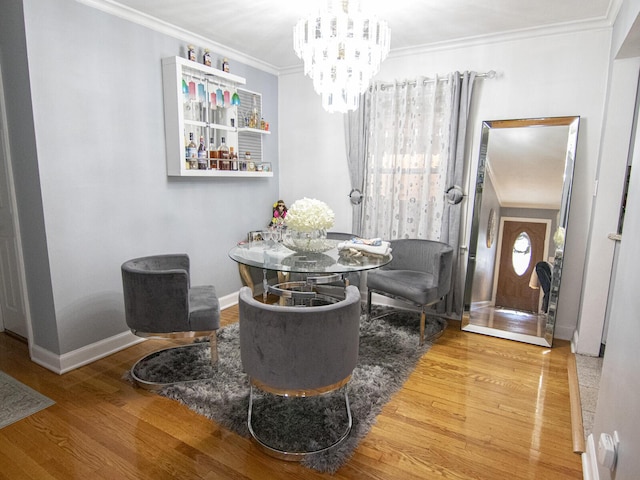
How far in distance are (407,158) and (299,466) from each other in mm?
2813

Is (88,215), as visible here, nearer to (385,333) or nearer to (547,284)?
(385,333)

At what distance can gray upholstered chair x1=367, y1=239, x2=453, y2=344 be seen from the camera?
3158mm

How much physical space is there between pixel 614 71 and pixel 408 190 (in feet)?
5.74

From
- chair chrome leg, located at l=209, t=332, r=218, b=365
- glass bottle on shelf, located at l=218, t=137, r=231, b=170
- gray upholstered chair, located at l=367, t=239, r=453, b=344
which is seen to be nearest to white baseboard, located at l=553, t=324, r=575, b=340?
gray upholstered chair, located at l=367, t=239, r=453, b=344

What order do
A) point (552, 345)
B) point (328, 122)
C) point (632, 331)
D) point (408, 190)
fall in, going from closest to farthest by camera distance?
point (632, 331) < point (552, 345) < point (408, 190) < point (328, 122)

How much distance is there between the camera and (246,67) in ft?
13.0

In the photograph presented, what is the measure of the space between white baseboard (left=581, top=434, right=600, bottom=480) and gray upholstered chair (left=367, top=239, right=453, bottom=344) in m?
1.39

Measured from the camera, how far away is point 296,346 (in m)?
1.81

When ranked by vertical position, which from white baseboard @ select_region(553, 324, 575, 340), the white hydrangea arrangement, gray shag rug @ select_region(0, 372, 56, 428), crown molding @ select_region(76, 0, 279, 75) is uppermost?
crown molding @ select_region(76, 0, 279, 75)

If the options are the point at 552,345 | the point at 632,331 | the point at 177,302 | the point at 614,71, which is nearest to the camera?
the point at 632,331

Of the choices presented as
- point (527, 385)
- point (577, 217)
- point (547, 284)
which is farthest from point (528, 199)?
point (527, 385)

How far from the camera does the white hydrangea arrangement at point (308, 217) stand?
2562mm

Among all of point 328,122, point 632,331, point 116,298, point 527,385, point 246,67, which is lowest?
point 527,385

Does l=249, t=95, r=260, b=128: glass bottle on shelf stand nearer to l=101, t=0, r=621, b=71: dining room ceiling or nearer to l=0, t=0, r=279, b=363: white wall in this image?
l=101, t=0, r=621, b=71: dining room ceiling
